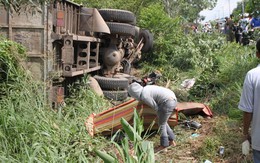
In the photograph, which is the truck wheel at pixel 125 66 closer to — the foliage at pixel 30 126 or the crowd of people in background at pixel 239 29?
the crowd of people in background at pixel 239 29

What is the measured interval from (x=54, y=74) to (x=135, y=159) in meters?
3.18

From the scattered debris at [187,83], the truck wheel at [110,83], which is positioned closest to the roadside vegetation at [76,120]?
the scattered debris at [187,83]

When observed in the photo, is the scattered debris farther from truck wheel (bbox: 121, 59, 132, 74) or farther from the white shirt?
the white shirt

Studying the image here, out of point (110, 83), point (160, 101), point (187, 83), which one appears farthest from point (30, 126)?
point (187, 83)

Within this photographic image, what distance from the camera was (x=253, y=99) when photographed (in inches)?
118

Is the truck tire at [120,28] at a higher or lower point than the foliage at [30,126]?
higher

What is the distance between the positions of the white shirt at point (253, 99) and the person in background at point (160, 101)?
2.36 metres

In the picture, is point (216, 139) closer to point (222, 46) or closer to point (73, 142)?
point (73, 142)

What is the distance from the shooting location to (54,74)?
19.4ft

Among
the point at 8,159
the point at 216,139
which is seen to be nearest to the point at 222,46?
the point at 216,139

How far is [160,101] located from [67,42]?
6.12 ft

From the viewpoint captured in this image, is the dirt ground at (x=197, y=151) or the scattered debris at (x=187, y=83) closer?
the dirt ground at (x=197, y=151)

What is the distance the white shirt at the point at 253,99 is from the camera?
295 cm

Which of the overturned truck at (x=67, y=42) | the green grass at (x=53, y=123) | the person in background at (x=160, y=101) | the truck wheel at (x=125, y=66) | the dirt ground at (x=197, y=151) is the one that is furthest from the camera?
the truck wheel at (x=125, y=66)
